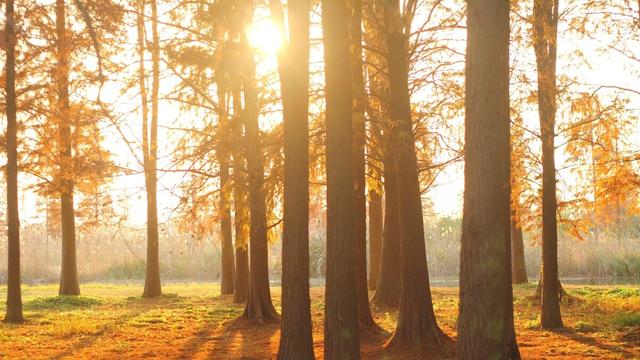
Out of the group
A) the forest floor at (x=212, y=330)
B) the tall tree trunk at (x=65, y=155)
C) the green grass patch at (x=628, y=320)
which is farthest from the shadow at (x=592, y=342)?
the tall tree trunk at (x=65, y=155)

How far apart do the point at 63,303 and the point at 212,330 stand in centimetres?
732

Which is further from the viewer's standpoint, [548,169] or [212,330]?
[212,330]

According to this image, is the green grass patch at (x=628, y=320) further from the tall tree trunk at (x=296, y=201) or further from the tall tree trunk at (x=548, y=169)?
the tall tree trunk at (x=296, y=201)

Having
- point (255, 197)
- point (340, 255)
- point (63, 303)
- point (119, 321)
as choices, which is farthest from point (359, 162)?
point (63, 303)

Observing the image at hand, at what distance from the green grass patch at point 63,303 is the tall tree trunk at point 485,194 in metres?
14.3

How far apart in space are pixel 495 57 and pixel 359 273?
6146mm

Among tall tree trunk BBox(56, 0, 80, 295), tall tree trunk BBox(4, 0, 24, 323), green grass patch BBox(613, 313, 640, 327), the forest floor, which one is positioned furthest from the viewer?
tall tree trunk BBox(56, 0, 80, 295)

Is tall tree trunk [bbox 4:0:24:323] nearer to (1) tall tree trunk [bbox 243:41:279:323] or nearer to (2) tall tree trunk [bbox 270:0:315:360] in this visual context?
(1) tall tree trunk [bbox 243:41:279:323]

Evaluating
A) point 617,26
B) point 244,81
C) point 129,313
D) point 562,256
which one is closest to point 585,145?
point 617,26

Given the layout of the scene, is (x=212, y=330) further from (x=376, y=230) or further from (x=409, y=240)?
(x=376, y=230)

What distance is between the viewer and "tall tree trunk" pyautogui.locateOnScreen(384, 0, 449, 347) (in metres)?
10.7

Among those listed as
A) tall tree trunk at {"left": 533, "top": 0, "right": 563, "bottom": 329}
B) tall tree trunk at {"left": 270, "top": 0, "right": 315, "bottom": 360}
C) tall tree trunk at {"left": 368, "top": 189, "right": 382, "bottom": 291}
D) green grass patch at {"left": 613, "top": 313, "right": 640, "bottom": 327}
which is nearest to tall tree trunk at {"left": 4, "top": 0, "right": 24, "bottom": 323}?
tall tree trunk at {"left": 270, "top": 0, "right": 315, "bottom": 360}

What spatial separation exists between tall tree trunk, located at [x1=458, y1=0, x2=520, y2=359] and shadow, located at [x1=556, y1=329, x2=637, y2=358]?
3886mm

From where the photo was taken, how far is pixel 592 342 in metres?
11.3
